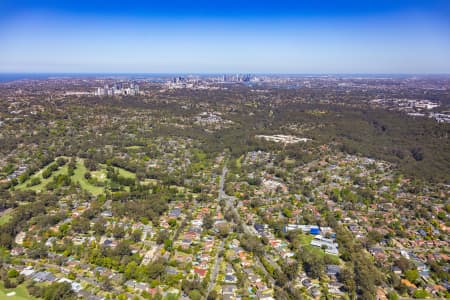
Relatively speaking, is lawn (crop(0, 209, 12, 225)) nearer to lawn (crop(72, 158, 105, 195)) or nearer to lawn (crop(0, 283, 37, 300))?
lawn (crop(72, 158, 105, 195))

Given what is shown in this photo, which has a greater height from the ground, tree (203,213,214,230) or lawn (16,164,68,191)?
lawn (16,164,68,191)

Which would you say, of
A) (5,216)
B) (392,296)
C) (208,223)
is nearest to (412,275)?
(392,296)

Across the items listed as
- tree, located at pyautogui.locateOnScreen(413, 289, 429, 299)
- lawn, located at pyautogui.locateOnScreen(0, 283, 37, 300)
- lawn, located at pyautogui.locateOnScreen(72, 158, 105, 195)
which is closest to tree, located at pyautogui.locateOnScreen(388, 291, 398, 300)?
tree, located at pyautogui.locateOnScreen(413, 289, 429, 299)

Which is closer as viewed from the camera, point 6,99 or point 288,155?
point 288,155

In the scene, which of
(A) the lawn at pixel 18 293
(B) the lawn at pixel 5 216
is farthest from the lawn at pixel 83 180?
(A) the lawn at pixel 18 293

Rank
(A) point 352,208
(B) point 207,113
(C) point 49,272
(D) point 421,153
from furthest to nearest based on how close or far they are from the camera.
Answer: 1. (B) point 207,113
2. (D) point 421,153
3. (A) point 352,208
4. (C) point 49,272

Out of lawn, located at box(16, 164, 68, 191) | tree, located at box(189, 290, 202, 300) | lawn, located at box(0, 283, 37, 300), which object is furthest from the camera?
lawn, located at box(16, 164, 68, 191)

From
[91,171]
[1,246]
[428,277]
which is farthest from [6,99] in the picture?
[428,277]

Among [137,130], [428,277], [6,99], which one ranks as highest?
[6,99]

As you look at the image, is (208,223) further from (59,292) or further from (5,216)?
(5,216)

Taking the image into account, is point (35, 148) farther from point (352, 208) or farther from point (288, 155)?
Answer: point (352, 208)

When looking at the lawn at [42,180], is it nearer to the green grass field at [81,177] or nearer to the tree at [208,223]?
the green grass field at [81,177]
